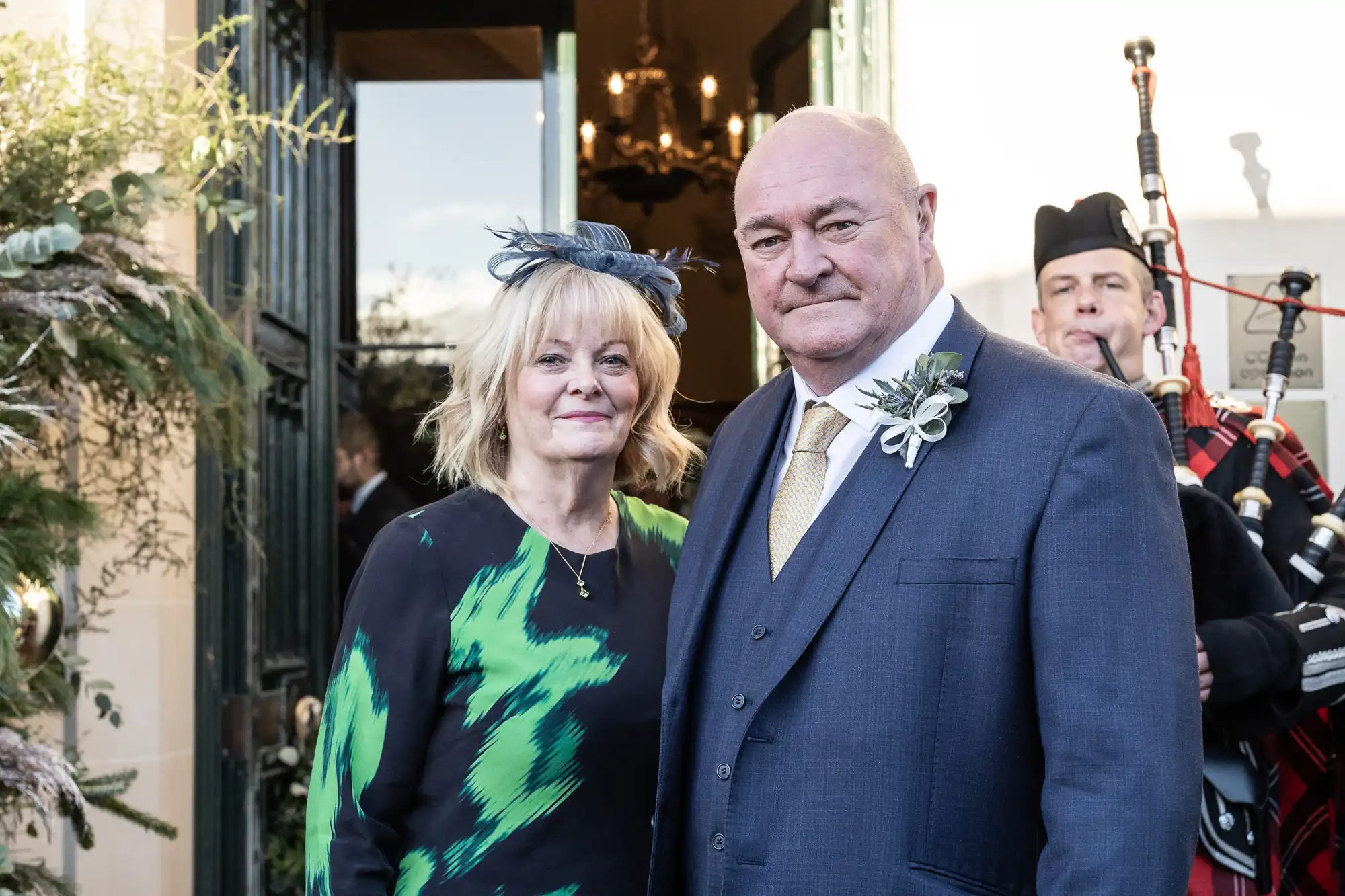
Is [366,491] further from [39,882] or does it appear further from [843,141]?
[843,141]

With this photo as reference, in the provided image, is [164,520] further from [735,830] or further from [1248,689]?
[1248,689]

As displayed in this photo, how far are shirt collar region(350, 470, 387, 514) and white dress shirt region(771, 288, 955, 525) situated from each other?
3915 mm

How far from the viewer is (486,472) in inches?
89.0

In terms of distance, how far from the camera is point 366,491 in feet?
18.2

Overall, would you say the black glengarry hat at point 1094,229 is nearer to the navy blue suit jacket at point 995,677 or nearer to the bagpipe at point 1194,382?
the bagpipe at point 1194,382

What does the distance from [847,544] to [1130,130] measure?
232 centimetres

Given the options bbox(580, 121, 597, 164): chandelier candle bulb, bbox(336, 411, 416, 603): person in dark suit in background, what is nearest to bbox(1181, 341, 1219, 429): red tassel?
bbox(336, 411, 416, 603): person in dark suit in background

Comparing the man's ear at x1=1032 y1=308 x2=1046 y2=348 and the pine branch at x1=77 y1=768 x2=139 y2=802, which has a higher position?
the man's ear at x1=1032 y1=308 x2=1046 y2=348

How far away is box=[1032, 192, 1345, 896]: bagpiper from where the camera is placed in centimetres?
224

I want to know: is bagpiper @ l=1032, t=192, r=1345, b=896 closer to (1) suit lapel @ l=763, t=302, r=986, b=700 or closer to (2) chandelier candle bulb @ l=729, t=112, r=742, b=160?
(1) suit lapel @ l=763, t=302, r=986, b=700

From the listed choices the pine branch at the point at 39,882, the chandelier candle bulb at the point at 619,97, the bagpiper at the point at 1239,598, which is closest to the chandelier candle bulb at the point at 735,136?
the chandelier candle bulb at the point at 619,97

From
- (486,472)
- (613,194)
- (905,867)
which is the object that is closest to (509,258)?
(486,472)

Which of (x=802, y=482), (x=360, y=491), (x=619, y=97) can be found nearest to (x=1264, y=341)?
(x=802, y=482)

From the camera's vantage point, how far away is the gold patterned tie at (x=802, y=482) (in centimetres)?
180
